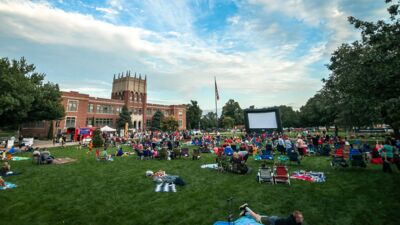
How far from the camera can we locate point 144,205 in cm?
666

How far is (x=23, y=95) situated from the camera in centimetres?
2553

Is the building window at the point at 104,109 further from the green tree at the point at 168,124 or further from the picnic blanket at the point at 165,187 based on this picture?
the picnic blanket at the point at 165,187

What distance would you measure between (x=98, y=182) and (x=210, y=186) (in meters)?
5.09

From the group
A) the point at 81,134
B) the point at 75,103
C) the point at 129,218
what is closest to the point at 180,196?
the point at 129,218

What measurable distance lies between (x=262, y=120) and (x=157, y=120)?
42.0m

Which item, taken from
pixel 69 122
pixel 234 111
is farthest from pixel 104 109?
pixel 234 111

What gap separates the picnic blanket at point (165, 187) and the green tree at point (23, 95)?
957 inches

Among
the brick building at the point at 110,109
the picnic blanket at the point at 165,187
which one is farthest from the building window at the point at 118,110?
the picnic blanket at the point at 165,187

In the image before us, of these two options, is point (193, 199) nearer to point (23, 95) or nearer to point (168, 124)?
point (23, 95)

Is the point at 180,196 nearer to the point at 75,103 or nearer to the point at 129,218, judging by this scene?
the point at 129,218

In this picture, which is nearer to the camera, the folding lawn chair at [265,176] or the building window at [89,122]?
the folding lawn chair at [265,176]

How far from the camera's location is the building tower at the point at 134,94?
212ft

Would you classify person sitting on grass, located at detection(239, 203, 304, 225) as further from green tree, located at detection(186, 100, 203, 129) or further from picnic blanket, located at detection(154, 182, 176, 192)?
green tree, located at detection(186, 100, 203, 129)

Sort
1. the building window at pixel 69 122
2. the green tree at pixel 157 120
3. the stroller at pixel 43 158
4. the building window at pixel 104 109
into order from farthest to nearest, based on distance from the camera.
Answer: the green tree at pixel 157 120, the building window at pixel 104 109, the building window at pixel 69 122, the stroller at pixel 43 158
